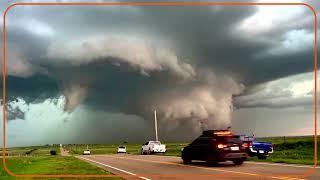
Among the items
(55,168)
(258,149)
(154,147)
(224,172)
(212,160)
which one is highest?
(154,147)

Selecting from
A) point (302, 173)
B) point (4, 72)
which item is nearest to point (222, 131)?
point (302, 173)

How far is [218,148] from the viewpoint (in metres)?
25.3

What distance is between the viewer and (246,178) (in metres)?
17.5

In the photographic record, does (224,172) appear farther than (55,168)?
No

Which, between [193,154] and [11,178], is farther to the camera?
[193,154]

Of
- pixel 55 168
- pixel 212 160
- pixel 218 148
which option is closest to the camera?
pixel 218 148

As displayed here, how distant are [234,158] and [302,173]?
253 inches

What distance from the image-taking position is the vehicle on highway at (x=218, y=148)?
25.3m

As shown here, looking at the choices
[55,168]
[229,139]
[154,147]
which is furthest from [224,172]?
[154,147]

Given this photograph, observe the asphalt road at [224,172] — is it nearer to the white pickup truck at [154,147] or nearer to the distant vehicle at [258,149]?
the distant vehicle at [258,149]

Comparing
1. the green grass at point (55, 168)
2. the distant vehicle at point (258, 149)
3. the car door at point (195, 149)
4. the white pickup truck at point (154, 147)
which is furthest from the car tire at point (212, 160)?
the white pickup truck at point (154, 147)

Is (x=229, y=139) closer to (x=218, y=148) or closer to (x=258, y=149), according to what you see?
(x=218, y=148)

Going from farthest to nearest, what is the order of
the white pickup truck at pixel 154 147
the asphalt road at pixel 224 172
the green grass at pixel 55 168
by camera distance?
the white pickup truck at pixel 154 147 < the green grass at pixel 55 168 < the asphalt road at pixel 224 172

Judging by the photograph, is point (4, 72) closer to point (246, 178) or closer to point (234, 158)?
point (246, 178)
